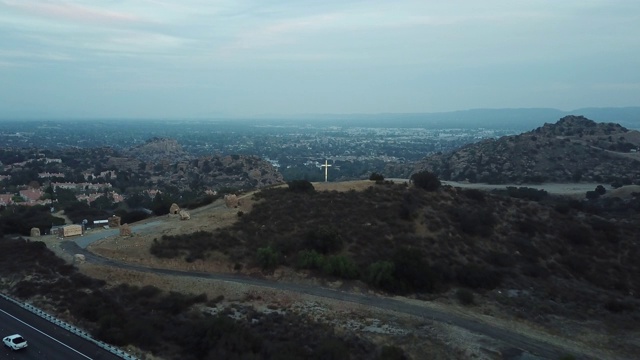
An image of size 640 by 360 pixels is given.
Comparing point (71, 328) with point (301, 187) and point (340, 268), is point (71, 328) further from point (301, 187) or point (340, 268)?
point (301, 187)

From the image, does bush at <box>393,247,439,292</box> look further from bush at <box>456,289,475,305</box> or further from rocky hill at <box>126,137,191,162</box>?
rocky hill at <box>126,137,191,162</box>

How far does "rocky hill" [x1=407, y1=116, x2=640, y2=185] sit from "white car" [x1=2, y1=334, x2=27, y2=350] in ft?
229

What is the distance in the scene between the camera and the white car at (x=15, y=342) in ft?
58.9

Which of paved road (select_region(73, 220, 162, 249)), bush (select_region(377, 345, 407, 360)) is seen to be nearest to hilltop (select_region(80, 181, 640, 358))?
paved road (select_region(73, 220, 162, 249))

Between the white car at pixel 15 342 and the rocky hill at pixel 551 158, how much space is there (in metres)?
69.9

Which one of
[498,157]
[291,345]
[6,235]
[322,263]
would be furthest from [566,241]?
[498,157]

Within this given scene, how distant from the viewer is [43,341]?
1877 cm

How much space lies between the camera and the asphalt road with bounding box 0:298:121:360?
57.8 ft

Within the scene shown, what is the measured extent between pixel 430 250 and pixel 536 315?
7.95 m

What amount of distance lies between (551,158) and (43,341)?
8000 cm

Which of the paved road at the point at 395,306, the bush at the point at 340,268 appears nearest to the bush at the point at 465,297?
the paved road at the point at 395,306

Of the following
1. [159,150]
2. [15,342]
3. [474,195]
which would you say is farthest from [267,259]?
[159,150]

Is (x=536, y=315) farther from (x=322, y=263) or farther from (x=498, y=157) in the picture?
(x=498, y=157)

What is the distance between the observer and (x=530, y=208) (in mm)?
40156
